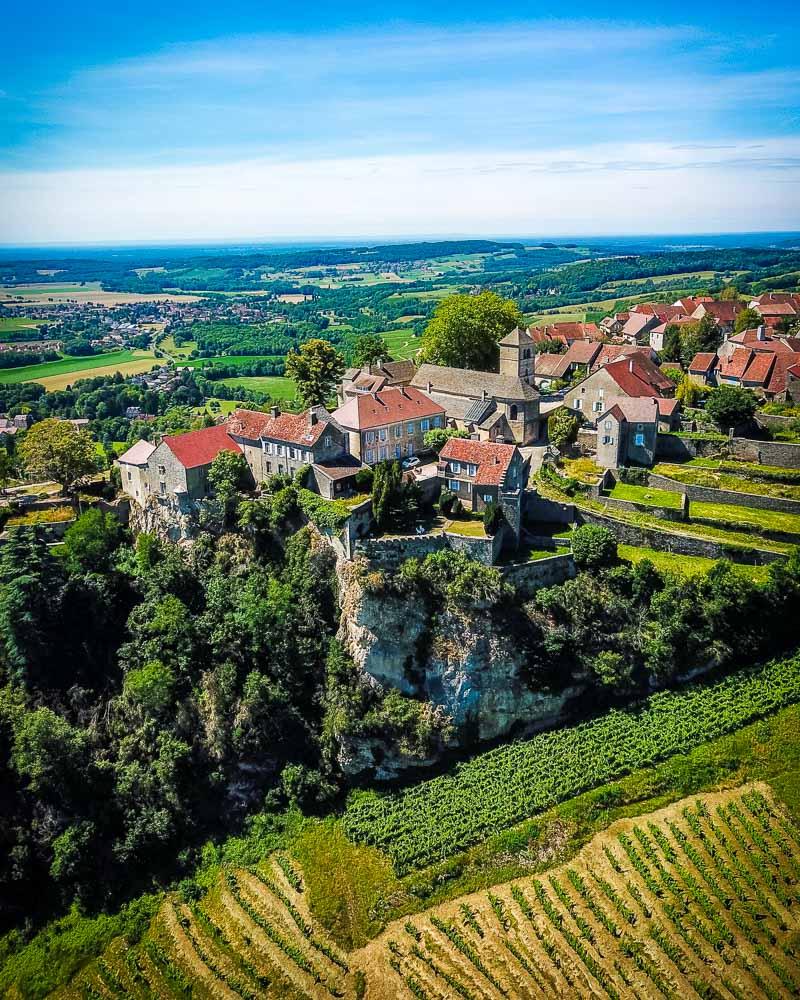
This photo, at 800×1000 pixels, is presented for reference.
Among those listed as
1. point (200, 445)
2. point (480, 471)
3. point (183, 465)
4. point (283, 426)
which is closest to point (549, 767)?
point (480, 471)

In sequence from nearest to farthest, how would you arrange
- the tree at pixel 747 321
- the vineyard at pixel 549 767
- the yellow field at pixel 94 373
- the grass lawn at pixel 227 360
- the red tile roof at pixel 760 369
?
the vineyard at pixel 549 767, the red tile roof at pixel 760 369, the tree at pixel 747 321, the yellow field at pixel 94 373, the grass lawn at pixel 227 360

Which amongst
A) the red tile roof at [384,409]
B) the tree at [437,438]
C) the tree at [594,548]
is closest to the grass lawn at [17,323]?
the red tile roof at [384,409]

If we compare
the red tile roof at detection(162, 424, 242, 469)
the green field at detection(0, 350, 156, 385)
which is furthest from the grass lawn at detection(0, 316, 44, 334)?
the red tile roof at detection(162, 424, 242, 469)

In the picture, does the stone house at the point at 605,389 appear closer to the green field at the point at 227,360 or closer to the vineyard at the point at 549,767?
the vineyard at the point at 549,767

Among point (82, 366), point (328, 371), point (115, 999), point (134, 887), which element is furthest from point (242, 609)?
point (82, 366)

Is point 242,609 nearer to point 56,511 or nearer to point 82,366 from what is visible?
point 56,511
